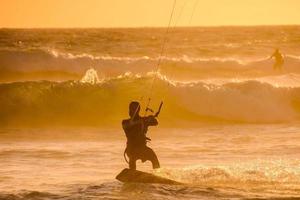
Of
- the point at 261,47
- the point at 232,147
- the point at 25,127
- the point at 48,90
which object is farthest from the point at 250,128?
the point at 261,47

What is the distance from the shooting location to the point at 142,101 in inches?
1323

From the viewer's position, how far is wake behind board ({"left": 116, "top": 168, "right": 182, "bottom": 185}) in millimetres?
15804

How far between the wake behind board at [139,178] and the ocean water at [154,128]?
20cm

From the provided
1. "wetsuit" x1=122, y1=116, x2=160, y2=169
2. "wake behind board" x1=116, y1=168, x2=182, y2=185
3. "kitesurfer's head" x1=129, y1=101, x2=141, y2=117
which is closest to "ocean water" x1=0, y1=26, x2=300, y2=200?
"wake behind board" x1=116, y1=168, x2=182, y2=185

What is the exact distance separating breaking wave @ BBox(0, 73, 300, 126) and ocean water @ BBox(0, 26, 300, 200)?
1.4 inches

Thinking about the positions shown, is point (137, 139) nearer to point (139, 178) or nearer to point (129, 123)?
point (129, 123)

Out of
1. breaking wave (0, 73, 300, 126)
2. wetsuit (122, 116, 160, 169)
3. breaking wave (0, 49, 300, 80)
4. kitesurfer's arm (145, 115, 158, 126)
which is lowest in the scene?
wetsuit (122, 116, 160, 169)

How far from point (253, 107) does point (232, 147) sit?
31.9 ft

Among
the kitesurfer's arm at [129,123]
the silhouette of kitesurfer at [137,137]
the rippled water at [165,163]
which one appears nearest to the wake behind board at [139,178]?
the rippled water at [165,163]

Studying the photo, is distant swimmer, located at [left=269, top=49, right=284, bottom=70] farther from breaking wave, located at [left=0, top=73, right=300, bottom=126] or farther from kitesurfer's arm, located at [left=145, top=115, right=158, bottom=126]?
kitesurfer's arm, located at [left=145, top=115, right=158, bottom=126]

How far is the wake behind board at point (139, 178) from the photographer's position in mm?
15804

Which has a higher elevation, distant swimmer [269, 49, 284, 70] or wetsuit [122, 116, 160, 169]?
distant swimmer [269, 49, 284, 70]

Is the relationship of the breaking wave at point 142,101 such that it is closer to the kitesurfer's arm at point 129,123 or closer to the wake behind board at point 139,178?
the kitesurfer's arm at point 129,123

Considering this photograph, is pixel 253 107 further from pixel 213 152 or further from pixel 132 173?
pixel 132 173
